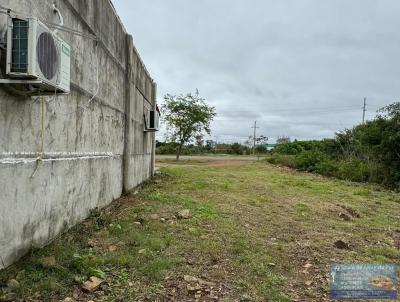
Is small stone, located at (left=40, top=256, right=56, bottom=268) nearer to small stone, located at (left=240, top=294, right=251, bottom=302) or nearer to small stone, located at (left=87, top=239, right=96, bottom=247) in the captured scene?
small stone, located at (left=87, top=239, right=96, bottom=247)

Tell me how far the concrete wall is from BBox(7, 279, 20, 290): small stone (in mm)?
139

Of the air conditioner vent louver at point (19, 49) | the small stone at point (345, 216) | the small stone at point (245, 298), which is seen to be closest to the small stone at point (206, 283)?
the small stone at point (245, 298)

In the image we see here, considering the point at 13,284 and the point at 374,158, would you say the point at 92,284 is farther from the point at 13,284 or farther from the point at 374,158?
the point at 374,158

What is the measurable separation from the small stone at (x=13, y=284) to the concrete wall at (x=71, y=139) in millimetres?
139

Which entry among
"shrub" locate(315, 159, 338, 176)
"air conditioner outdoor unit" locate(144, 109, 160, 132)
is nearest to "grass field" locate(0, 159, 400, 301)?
"air conditioner outdoor unit" locate(144, 109, 160, 132)

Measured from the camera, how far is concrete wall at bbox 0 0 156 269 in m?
2.71

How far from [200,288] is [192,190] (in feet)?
17.8

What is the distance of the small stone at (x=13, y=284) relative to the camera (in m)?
2.49

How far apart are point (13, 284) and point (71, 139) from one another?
1.74 meters

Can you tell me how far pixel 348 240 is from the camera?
4828 millimetres

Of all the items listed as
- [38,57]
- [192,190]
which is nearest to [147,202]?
[192,190]

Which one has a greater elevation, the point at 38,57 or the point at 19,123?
the point at 38,57

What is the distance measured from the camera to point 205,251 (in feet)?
13.0

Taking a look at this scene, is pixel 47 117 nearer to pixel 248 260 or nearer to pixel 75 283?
pixel 75 283
